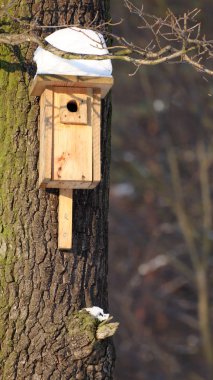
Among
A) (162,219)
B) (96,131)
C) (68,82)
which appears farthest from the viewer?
(162,219)

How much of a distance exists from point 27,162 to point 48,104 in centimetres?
28

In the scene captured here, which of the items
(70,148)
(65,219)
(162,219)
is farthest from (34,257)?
(162,219)

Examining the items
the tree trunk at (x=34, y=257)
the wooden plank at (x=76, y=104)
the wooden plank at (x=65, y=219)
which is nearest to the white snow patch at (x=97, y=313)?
the tree trunk at (x=34, y=257)

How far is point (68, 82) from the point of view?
3.45 meters

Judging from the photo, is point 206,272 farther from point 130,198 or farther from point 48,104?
point 48,104

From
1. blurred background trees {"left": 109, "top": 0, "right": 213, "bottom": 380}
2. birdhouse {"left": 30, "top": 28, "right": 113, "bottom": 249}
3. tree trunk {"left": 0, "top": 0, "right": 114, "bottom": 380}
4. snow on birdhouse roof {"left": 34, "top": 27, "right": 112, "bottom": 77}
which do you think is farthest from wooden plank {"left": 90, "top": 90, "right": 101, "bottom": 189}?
blurred background trees {"left": 109, "top": 0, "right": 213, "bottom": 380}

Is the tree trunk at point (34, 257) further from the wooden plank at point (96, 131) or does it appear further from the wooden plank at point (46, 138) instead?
the wooden plank at point (96, 131)

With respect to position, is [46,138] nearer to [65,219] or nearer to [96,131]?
[96,131]

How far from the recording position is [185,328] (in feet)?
36.2

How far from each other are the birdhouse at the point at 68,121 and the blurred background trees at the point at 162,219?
6.03 metres

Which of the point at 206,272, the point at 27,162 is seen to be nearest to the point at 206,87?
the point at 206,272

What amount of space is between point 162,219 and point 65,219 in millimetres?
7455

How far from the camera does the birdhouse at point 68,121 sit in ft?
11.3

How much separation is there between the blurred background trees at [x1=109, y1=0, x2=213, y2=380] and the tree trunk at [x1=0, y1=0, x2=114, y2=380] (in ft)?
19.6
